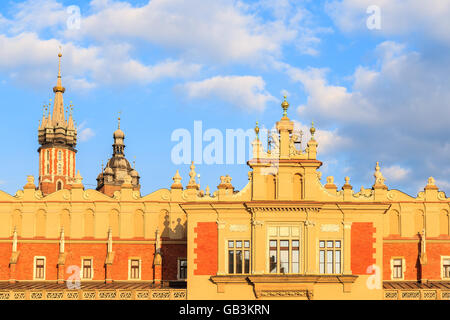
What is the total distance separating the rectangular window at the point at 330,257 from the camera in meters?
49.9

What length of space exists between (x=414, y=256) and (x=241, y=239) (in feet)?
78.3

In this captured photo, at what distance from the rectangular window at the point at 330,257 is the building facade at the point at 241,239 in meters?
0.07

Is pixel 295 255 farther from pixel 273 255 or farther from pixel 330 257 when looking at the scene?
pixel 330 257

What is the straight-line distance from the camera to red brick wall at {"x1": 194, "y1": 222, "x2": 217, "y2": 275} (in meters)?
50.3

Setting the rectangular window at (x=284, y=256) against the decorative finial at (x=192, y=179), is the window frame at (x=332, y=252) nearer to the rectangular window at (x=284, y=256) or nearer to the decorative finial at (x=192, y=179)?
the rectangular window at (x=284, y=256)

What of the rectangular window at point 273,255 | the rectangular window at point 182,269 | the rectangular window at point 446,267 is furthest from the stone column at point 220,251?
the rectangular window at point 446,267

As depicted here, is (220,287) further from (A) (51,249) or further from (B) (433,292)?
(A) (51,249)

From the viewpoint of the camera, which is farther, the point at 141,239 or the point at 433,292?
the point at 141,239

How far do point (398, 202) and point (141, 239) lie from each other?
85.2 ft

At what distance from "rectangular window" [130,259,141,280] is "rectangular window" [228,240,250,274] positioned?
20.1m

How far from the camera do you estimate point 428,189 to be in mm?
67375

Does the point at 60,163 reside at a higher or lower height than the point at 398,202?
higher
